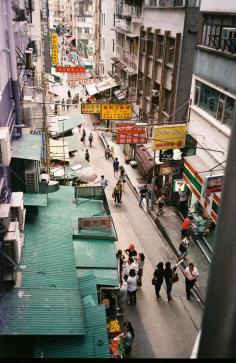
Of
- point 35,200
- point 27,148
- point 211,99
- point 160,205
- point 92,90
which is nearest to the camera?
point 27,148

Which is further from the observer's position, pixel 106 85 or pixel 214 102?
pixel 106 85

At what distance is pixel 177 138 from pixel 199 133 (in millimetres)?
1217

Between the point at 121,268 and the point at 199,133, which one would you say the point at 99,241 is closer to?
the point at 121,268

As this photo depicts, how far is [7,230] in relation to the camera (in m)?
10.1

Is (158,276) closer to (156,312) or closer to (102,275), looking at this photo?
(156,312)

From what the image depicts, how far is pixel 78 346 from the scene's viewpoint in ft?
31.0

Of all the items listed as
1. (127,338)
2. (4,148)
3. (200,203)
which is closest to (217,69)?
(200,203)

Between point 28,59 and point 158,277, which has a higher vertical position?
point 28,59

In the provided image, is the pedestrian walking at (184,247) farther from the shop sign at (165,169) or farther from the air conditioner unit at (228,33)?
the air conditioner unit at (228,33)

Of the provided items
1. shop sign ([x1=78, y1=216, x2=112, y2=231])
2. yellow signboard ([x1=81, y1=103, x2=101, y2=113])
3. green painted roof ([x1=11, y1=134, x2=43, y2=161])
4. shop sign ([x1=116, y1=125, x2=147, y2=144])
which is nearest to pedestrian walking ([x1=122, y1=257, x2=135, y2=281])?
shop sign ([x1=78, y1=216, x2=112, y2=231])

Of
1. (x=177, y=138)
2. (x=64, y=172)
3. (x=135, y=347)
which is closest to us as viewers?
(x=135, y=347)

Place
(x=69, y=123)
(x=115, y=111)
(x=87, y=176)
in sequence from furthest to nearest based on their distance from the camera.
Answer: (x=69, y=123), (x=115, y=111), (x=87, y=176)

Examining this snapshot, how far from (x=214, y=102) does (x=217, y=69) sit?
5.31 feet

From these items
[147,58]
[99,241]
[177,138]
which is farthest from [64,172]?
[147,58]
